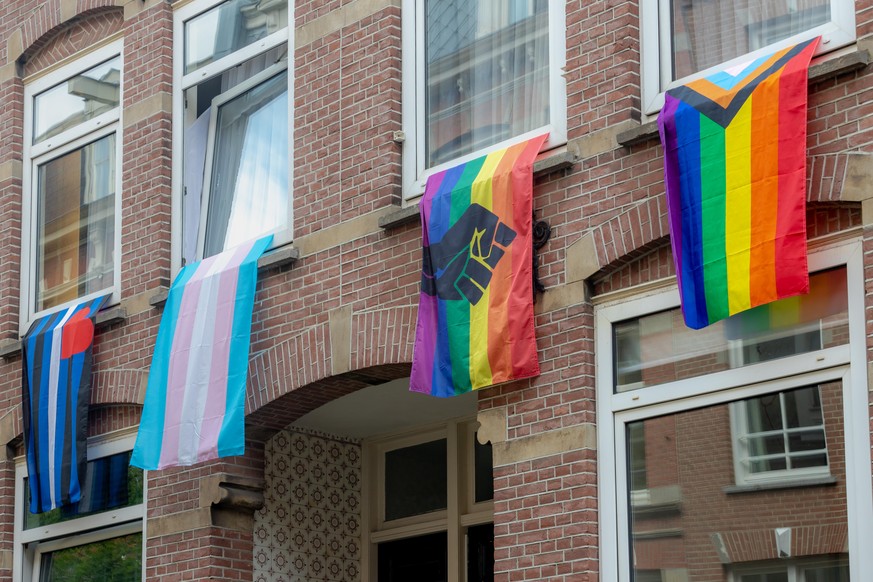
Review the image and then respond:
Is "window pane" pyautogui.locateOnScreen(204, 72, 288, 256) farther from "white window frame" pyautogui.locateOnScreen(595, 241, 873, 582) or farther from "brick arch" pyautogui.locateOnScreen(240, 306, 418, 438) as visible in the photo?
"white window frame" pyautogui.locateOnScreen(595, 241, 873, 582)

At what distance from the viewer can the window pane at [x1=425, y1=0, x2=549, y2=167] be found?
10398 mm

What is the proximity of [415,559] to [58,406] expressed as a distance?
3.17 meters

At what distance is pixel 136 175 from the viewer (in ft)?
42.5

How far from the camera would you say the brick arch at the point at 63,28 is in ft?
45.1

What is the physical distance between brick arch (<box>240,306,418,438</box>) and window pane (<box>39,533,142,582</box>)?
1.53m

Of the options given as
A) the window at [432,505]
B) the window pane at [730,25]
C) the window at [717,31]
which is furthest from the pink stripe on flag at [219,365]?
the window pane at [730,25]

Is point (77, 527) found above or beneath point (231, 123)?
beneath

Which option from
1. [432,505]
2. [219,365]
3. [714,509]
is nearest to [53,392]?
[219,365]

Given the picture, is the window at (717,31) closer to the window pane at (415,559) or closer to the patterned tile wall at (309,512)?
the patterned tile wall at (309,512)

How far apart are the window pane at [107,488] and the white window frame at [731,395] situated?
458 cm

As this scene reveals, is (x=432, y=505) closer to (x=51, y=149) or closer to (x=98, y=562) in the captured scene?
(x=98, y=562)

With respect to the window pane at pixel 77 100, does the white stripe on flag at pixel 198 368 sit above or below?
below

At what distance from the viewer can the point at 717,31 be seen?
30.9 ft

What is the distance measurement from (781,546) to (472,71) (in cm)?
417
